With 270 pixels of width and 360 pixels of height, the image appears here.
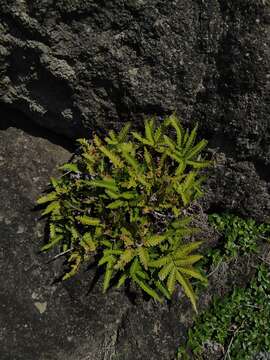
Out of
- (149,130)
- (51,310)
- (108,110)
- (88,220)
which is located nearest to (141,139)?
(149,130)

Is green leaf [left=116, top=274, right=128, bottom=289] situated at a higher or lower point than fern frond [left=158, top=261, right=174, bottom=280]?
lower

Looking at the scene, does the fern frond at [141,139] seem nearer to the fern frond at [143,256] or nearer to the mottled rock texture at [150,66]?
the mottled rock texture at [150,66]

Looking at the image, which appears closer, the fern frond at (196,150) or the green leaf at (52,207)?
the fern frond at (196,150)

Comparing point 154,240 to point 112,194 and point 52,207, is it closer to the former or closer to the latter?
point 112,194

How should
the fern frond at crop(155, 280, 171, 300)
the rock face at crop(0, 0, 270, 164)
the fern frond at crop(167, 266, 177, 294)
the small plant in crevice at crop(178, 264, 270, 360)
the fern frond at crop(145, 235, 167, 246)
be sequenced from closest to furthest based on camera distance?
the rock face at crop(0, 0, 270, 164)
the fern frond at crop(167, 266, 177, 294)
the fern frond at crop(145, 235, 167, 246)
the fern frond at crop(155, 280, 171, 300)
the small plant in crevice at crop(178, 264, 270, 360)

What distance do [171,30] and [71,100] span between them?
1.07 metres

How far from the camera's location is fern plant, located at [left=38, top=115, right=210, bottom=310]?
376 cm

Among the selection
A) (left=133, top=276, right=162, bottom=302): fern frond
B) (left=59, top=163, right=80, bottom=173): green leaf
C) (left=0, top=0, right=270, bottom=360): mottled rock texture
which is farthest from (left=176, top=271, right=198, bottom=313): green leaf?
(left=59, top=163, right=80, bottom=173): green leaf

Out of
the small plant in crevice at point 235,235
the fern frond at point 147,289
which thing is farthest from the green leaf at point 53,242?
the small plant in crevice at point 235,235

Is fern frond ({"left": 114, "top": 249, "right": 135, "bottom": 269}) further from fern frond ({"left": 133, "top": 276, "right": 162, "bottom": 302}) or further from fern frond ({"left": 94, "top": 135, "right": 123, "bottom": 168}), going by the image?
fern frond ({"left": 94, "top": 135, "right": 123, "bottom": 168})

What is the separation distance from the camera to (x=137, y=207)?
384cm

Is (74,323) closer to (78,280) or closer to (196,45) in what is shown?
(78,280)

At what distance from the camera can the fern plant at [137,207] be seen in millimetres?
3760

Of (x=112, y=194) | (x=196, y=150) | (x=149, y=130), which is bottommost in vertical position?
(x=112, y=194)
